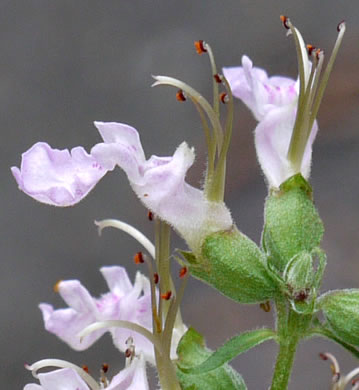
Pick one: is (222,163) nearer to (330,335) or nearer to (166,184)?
(166,184)

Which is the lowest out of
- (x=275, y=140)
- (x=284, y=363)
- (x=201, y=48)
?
(x=284, y=363)

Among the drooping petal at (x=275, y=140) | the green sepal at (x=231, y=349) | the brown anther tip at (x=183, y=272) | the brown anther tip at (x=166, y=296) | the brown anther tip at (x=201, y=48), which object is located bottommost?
the green sepal at (x=231, y=349)

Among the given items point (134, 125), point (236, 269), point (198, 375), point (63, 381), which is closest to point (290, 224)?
point (236, 269)

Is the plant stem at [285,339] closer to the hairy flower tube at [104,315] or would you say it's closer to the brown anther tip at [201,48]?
the hairy flower tube at [104,315]

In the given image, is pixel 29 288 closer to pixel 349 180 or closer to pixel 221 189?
pixel 349 180

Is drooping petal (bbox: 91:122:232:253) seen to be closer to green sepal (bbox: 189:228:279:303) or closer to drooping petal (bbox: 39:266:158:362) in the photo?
green sepal (bbox: 189:228:279:303)

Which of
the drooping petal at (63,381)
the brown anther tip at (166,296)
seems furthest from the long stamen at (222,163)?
the drooping petal at (63,381)
